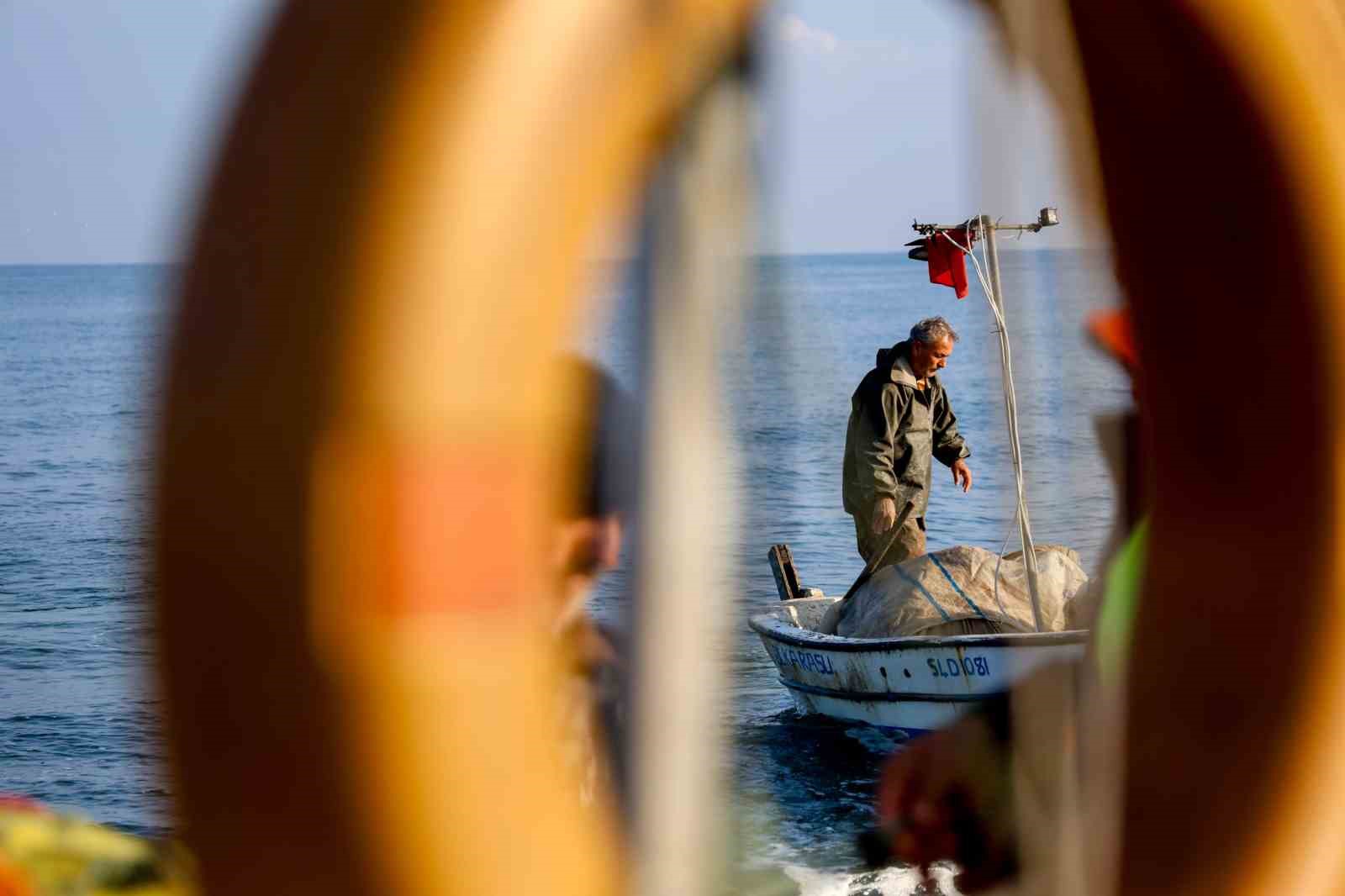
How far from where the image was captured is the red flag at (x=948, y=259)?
340 inches

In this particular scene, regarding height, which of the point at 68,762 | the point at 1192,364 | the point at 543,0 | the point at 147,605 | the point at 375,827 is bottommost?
the point at 68,762

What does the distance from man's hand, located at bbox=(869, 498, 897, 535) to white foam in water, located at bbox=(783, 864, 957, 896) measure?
2265 mm

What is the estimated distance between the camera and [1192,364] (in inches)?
86.9

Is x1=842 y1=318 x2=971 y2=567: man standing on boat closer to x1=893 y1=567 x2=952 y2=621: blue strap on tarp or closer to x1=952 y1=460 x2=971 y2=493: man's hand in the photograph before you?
x1=952 y1=460 x2=971 y2=493: man's hand

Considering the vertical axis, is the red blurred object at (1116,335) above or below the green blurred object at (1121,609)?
above

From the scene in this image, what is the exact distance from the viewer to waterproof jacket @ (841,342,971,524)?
8562 millimetres

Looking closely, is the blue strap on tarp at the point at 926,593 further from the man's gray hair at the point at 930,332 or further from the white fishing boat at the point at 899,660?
the man's gray hair at the point at 930,332

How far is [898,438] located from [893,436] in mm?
140

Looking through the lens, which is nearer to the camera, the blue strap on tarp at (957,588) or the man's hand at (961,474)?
the blue strap on tarp at (957,588)

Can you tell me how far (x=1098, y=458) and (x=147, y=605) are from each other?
168cm

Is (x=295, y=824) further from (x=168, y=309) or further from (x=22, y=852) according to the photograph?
(x=22, y=852)

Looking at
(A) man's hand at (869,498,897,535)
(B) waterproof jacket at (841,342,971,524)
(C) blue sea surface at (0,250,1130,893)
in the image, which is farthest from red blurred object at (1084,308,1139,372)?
(A) man's hand at (869,498,897,535)

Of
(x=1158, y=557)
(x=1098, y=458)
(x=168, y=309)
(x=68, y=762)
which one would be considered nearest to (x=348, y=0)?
(x=168, y=309)

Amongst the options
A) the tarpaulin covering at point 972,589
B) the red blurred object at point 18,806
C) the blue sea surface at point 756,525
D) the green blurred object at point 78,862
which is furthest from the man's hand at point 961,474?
the green blurred object at point 78,862
